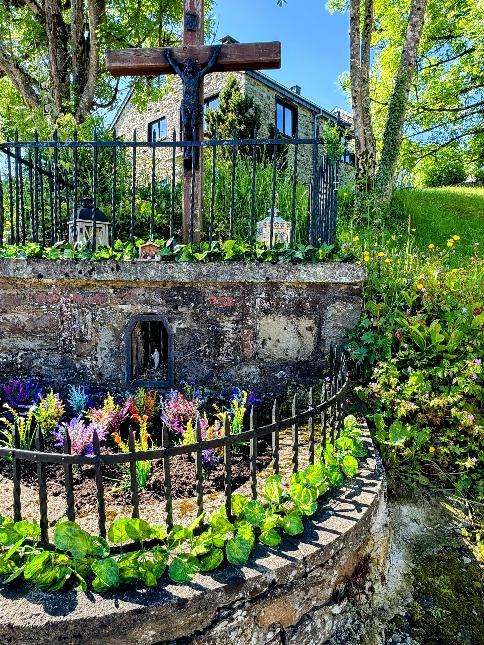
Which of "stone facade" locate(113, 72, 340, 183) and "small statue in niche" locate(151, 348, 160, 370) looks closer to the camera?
"small statue in niche" locate(151, 348, 160, 370)

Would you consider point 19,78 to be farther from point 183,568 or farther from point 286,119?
point 183,568

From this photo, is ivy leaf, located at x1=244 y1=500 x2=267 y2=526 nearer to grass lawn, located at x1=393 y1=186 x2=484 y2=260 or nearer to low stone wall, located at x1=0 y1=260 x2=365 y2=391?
low stone wall, located at x1=0 y1=260 x2=365 y2=391

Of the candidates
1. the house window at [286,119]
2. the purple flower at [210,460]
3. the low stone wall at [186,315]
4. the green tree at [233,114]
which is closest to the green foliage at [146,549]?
the purple flower at [210,460]

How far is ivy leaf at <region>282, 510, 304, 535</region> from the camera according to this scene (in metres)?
2.30

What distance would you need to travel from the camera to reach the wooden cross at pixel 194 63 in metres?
4.78

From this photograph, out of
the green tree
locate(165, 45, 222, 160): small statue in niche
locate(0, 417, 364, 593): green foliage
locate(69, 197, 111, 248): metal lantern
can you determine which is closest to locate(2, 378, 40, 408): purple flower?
locate(69, 197, 111, 248): metal lantern

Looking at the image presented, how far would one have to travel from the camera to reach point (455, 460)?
347cm

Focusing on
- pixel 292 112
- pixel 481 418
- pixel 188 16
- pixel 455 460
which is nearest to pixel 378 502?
pixel 455 460

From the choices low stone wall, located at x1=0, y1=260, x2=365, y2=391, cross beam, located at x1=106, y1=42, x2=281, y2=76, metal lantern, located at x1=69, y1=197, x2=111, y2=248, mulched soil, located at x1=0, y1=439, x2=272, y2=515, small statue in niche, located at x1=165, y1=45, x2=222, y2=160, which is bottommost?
mulched soil, located at x1=0, y1=439, x2=272, y2=515

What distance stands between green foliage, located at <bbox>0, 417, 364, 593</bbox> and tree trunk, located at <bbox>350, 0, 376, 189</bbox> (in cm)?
828

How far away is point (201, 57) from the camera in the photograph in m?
4.91

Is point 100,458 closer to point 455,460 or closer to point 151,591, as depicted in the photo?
point 151,591

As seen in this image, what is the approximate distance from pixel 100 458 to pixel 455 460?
2738mm

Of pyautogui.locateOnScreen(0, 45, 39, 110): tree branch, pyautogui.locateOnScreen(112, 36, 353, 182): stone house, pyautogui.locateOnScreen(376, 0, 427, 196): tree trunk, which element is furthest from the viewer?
pyautogui.locateOnScreen(112, 36, 353, 182): stone house
